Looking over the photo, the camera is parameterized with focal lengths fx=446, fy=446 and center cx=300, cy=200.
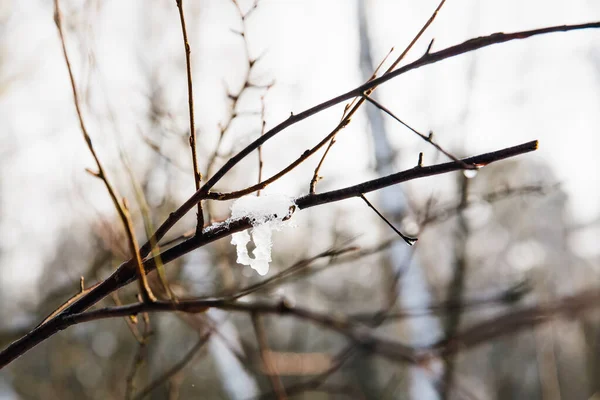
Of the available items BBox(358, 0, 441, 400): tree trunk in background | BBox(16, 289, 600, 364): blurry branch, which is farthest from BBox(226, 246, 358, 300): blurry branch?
BBox(358, 0, 441, 400): tree trunk in background

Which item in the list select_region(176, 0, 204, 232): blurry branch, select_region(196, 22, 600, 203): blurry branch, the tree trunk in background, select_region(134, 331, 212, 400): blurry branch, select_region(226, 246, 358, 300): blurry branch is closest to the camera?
select_region(196, 22, 600, 203): blurry branch

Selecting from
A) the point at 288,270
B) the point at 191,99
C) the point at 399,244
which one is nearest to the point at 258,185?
the point at 191,99

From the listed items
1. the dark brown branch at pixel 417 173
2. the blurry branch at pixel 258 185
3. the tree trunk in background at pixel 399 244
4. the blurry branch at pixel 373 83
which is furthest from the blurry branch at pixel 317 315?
the tree trunk in background at pixel 399 244

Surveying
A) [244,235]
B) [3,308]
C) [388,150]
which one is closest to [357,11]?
[388,150]

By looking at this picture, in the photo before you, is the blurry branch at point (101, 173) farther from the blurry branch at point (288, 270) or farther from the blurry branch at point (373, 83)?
the blurry branch at point (288, 270)

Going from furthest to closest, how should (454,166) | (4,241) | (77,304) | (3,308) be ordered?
(3,308)
(4,241)
(77,304)
(454,166)

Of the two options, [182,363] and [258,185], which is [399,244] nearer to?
[182,363]

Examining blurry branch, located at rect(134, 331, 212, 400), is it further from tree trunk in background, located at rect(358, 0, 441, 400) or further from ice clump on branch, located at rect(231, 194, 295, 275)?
tree trunk in background, located at rect(358, 0, 441, 400)

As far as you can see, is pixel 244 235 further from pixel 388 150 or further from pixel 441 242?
pixel 441 242
